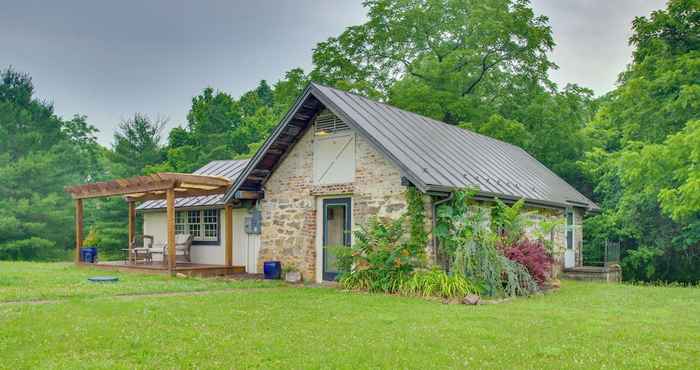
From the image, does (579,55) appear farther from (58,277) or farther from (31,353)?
(31,353)

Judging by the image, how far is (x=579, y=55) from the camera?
24781mm

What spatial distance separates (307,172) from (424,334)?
7925 millimetres

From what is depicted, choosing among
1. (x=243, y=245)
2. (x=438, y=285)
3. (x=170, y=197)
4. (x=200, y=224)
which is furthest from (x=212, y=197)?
(x=438, y=285)

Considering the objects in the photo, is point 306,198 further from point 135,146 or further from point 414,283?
point 135,146

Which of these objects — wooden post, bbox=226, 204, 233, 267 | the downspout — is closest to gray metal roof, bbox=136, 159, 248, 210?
wooden post, bbox=226, 204, 233, 267

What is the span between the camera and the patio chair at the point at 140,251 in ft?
A: 58.5

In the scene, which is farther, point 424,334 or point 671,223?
point 671,223

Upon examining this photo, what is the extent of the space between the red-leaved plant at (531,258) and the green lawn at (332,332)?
4.51 ft

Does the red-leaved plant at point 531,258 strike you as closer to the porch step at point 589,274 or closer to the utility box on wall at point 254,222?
the porch step at point 589,274

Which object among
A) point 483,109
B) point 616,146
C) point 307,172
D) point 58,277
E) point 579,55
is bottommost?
point 58,277

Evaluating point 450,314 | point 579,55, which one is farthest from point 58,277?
Result: point 579,55

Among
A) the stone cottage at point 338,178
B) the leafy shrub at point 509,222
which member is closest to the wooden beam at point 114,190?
the stone cottage at point 338,178

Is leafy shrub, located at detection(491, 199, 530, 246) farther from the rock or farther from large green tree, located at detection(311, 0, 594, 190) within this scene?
large green tree, located at detection(311, 0, 594, 190)

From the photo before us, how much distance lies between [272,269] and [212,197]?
14.5ft
